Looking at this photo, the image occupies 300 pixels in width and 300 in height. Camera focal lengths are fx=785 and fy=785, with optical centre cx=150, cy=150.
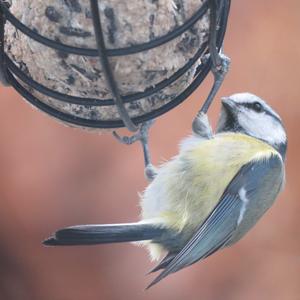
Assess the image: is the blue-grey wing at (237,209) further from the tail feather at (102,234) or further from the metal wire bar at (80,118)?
the metal wire bar at (80,118)

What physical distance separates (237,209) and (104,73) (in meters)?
0.52

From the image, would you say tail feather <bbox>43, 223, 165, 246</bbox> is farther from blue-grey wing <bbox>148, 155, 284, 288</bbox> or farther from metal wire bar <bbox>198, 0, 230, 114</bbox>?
metal wire bar <bbox>198, 0, 230, 114</bbox>

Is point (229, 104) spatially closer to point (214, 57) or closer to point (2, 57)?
point (214, 57)

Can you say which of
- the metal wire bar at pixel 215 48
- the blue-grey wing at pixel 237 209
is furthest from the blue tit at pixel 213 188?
the metal wire bar at pixel 215 48

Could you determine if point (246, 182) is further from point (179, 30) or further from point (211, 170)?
point (179, 30)

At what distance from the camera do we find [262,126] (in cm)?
168

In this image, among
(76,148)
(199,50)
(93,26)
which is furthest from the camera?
(76,148)

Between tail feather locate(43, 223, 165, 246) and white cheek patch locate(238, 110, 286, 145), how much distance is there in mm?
293

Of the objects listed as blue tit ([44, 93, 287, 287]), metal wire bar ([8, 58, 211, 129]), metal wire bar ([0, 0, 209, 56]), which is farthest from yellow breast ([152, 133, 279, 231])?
metal wire bar ([0, 0, 209, 56])

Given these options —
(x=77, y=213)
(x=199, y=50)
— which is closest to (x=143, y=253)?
(x=77, y=213)

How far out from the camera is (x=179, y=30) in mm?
1202

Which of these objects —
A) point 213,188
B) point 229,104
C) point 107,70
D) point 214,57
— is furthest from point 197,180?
point 107,70

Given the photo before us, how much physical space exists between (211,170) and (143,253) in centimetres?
62

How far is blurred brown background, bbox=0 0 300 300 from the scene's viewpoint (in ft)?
6.79
